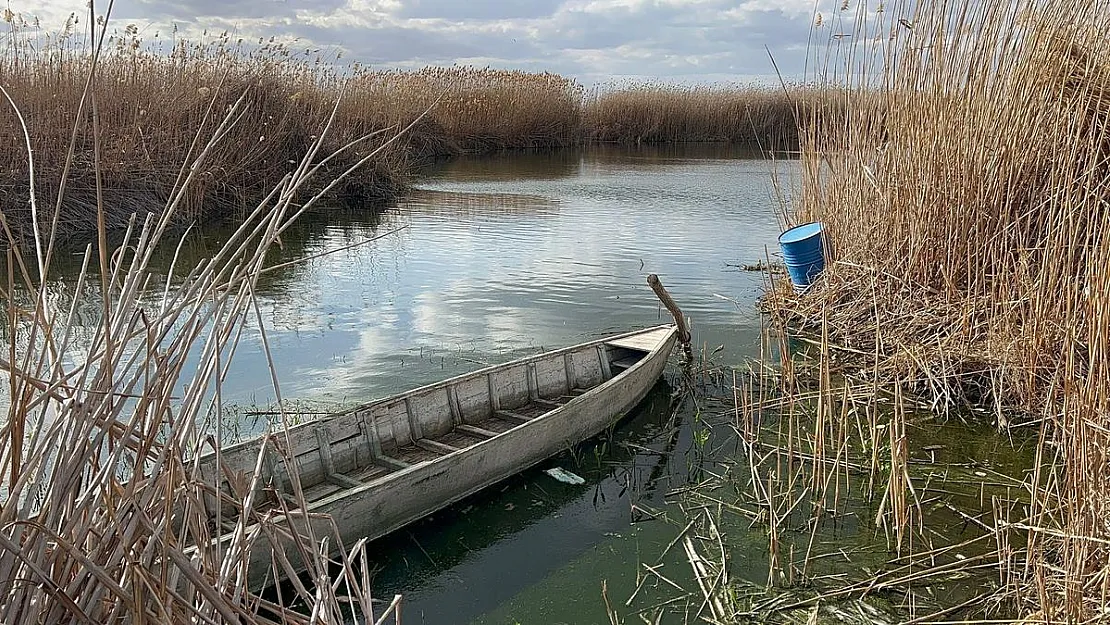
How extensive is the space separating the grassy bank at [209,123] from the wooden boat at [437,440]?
151 cm

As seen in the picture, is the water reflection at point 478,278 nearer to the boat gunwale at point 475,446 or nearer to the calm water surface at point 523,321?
the calm water surface at point 523,321

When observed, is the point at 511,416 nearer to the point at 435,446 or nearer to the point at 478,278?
the point at 435,446

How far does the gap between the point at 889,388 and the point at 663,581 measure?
2.68 meters

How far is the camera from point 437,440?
4867 millimetres

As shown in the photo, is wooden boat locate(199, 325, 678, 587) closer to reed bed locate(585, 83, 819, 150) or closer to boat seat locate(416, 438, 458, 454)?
boat seat locate(416, 438, 458, 454)

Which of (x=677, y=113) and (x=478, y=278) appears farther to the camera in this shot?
(x=677, y=113)

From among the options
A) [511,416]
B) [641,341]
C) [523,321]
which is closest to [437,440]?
[511,416]

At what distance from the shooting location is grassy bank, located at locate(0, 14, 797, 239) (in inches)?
390

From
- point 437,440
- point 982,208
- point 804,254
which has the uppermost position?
point 982,208

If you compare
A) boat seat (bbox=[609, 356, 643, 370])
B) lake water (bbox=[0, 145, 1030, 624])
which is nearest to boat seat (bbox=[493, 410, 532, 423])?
lake water (bbox=[0, 145, 1030, 624])

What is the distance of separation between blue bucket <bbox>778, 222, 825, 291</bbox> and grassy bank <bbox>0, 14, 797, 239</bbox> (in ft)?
10.1

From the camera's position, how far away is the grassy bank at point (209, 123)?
9914 millimetres

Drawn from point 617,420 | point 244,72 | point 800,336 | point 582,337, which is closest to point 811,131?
point 800,336

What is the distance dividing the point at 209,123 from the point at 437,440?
8.27 metres
